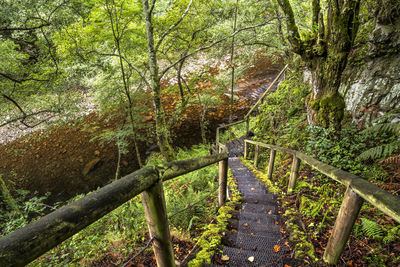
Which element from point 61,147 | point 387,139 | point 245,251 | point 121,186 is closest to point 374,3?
point 387,139

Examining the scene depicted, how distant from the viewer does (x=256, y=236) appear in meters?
2.75

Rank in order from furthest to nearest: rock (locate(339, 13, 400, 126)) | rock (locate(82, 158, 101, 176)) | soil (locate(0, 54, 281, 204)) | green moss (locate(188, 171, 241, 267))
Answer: rock (locate(82, 158, 101, 176)) → soil (locate(0, 54, 281, 204)) → rock (locate(339, 13, 400, 126)) → green moss (locate(188, 171, 241, 267))

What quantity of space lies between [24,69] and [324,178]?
30.7 ft

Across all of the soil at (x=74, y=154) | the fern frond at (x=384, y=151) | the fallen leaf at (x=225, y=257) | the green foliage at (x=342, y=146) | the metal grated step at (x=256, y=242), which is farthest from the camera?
the soil at (x=74, y=154)

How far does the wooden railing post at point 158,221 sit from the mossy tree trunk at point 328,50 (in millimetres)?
4464

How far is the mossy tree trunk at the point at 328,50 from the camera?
387 cm

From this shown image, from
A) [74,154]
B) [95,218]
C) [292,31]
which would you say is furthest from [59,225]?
[74,154]

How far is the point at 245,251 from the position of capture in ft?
7.97

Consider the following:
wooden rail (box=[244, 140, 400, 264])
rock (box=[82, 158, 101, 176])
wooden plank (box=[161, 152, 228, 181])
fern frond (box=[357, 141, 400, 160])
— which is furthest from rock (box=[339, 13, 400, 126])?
rock (box=[82, 158, 101, 176])

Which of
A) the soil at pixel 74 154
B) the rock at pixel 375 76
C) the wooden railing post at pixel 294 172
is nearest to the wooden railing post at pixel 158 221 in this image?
the wooden railing post at pixel 294 172

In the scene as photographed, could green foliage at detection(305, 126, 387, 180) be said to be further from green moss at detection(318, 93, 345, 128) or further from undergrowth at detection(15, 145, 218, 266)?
undergrowth at detection(15, 145, 218, 266)

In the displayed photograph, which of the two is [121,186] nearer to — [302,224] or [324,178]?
[302,224]

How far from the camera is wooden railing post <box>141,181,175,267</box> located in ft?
4.54

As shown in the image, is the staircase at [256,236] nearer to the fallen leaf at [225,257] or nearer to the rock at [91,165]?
the fallen leaf at [225,257]
